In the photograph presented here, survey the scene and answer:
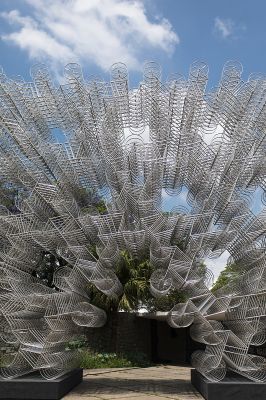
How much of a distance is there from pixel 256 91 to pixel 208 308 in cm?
538

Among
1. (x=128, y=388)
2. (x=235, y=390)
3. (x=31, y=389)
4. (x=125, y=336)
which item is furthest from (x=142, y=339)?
(x=235, y=390)

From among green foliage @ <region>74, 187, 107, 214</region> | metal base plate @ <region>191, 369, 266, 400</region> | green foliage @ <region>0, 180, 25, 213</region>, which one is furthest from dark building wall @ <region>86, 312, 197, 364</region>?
metal base plate @ <region>191, 369, 266, 400</region>

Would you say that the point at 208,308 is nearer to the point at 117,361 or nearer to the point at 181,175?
the point at 181,175

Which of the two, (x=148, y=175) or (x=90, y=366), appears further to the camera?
(x=90, y=366)

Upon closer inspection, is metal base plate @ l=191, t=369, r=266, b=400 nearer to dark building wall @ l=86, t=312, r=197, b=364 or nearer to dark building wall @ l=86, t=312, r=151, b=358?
dark building wall @ l=86, t=312, r=197, b=364

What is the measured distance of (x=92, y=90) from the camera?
13867mm

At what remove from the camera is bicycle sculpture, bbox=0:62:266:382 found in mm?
11852

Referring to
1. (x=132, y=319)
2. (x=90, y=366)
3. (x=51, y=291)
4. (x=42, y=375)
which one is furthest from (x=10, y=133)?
(x=132, y=319)

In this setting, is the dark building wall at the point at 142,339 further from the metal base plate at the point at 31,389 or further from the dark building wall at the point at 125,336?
the metal base plate at the point at 31,389

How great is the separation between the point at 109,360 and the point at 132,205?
10298mm

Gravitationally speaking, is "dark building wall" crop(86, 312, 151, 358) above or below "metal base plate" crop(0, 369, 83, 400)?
above

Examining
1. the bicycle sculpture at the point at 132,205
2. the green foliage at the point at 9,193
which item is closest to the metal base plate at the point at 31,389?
the bicycle sculpture at the point at 132,205

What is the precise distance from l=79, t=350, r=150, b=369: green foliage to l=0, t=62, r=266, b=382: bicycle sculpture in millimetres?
7204

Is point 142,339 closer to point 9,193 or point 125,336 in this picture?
point 125,336
